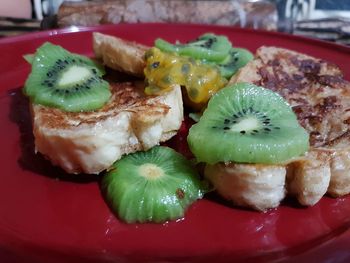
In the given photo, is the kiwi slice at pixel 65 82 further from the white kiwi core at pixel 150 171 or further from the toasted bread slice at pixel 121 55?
the white kiwi core at pixel 150 171

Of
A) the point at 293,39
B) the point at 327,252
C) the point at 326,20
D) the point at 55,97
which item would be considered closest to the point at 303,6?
the point at 326,20

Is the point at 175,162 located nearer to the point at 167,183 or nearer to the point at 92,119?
the point at 167,183

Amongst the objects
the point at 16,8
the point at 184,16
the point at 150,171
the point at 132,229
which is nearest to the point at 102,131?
the point at 150,171

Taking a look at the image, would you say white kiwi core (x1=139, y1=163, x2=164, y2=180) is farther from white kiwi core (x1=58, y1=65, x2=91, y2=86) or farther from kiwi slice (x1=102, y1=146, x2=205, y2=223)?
white kiwi core (x1=58, y1=65, x2=91, y2=86)

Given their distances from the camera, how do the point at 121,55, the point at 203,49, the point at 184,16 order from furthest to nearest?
1. the point at 184,16
2. the point at 203,49
3. the point at 121,55

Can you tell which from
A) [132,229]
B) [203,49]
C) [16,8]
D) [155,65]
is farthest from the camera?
[16,8]

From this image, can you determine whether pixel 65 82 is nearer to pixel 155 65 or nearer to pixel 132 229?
pixel 155 65

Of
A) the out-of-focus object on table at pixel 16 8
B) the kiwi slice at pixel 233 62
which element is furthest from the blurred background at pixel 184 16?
the kiwi slice at pixel 233 62
